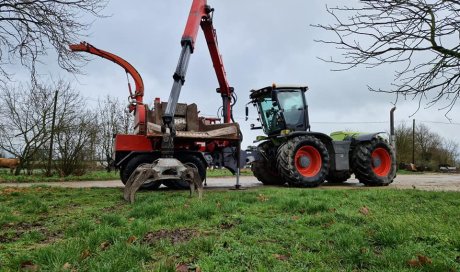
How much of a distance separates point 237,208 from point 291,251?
2220 millimetres

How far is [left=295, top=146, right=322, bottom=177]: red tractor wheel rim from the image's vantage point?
1054cm

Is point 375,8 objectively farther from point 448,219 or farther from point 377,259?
point 448,219

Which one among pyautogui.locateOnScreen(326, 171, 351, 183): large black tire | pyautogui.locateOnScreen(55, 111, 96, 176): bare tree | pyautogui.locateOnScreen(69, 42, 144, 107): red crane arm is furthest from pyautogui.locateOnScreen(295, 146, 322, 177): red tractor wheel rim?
pyautogui.locateOnScreen(55, 111, 96, 176): bare tree

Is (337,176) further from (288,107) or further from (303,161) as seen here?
(288,107)

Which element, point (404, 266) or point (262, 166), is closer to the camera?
point (404, 266)

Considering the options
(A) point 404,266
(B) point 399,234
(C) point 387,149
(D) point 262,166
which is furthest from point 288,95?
(A) point 404,266

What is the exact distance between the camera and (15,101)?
19.3 meters

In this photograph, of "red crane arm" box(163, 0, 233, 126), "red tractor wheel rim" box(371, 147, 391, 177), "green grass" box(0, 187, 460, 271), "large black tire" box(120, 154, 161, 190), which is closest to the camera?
"green grass" box(0, 187, 460, 271)

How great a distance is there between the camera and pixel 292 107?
1115cm

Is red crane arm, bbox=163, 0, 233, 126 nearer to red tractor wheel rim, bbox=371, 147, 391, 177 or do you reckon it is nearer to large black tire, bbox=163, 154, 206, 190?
large black tire, bbox=163, 154, 206, 190

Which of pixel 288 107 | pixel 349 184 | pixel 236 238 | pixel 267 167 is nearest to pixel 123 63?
pixel 288 107

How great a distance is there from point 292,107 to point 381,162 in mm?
3428

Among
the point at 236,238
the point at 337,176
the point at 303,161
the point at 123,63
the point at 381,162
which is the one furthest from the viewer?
the point at 123,63

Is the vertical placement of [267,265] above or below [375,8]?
below
